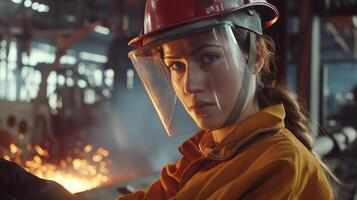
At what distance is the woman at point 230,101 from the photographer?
1.21m

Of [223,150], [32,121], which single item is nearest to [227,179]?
[223,150]

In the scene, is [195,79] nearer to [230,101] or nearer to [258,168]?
[230,101]

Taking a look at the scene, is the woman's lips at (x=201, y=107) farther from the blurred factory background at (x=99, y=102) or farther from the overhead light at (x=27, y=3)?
the overhead light at (x=27, y=3)

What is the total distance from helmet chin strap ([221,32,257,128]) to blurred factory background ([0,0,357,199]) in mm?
3573

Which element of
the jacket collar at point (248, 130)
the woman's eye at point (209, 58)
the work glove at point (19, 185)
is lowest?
the work glove at point (19, 185)

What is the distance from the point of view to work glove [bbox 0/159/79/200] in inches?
54.5

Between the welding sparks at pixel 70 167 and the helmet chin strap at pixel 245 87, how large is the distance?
2863 millimetres

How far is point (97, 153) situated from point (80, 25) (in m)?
2.09

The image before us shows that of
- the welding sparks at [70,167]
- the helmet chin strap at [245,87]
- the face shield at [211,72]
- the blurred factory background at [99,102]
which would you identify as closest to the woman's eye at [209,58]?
the face shield at [211,72]

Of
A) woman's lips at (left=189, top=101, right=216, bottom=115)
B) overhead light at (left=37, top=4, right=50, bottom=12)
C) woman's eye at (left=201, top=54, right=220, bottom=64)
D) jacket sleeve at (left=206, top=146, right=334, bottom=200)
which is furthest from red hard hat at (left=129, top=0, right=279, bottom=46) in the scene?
overhead light at (left=37, top=4, right=50, bottom=12)

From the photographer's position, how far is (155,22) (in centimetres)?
146

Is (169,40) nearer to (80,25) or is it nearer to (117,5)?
(117,5)

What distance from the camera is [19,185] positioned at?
141 centimetres

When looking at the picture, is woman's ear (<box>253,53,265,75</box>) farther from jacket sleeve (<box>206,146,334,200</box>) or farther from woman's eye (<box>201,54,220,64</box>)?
jacket sleeve (<box>206,146,334,200</box>)
